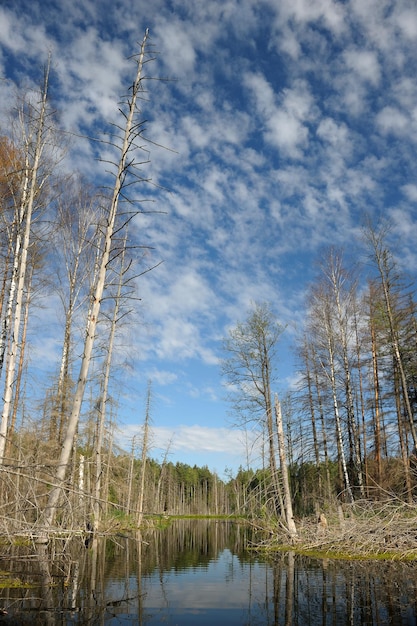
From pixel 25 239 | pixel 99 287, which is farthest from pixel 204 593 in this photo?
pixel 25 239

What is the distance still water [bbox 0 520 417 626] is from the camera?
512 centimetres

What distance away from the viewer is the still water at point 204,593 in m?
5.12

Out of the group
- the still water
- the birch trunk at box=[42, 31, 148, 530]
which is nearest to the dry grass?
the still water

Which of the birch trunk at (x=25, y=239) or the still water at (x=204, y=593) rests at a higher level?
the birch trunk at (x=25, y=239)

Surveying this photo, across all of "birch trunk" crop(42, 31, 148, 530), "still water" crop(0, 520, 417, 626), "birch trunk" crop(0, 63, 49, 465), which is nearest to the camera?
"still water" crop(0, 520, 417, 626)

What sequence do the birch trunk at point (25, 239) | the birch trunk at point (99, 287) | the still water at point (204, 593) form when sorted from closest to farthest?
the still water at point (204, 593)
the birch trunk at point (99, 287)
the birch trunk at point (25, 239)

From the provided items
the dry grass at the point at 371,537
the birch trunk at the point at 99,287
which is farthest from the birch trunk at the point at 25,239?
the dry grass at the point at 371,537

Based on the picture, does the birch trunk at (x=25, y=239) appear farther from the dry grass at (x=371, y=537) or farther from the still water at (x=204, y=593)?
the dry grass at (x=371, y=537)

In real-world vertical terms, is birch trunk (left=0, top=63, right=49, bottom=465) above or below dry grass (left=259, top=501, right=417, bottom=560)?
above

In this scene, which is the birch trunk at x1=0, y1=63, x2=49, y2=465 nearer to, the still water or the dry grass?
the still water

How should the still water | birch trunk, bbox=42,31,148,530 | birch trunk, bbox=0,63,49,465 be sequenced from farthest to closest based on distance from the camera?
birch trunk, bbox=0,63,49,465, birch trunk, bbox=42,31,148,530, the still water

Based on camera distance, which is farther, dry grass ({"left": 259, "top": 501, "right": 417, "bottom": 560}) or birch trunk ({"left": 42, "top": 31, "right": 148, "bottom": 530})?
dry grass ({"left": 259, "top": 501, "right": 417, "bottom": 560})

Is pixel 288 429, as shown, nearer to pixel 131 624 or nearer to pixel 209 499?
pixel 131 624

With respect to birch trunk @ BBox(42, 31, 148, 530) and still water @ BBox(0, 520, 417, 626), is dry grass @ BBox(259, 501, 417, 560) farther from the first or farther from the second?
birch trunk @ BBox(42, 31, 148, 530)
